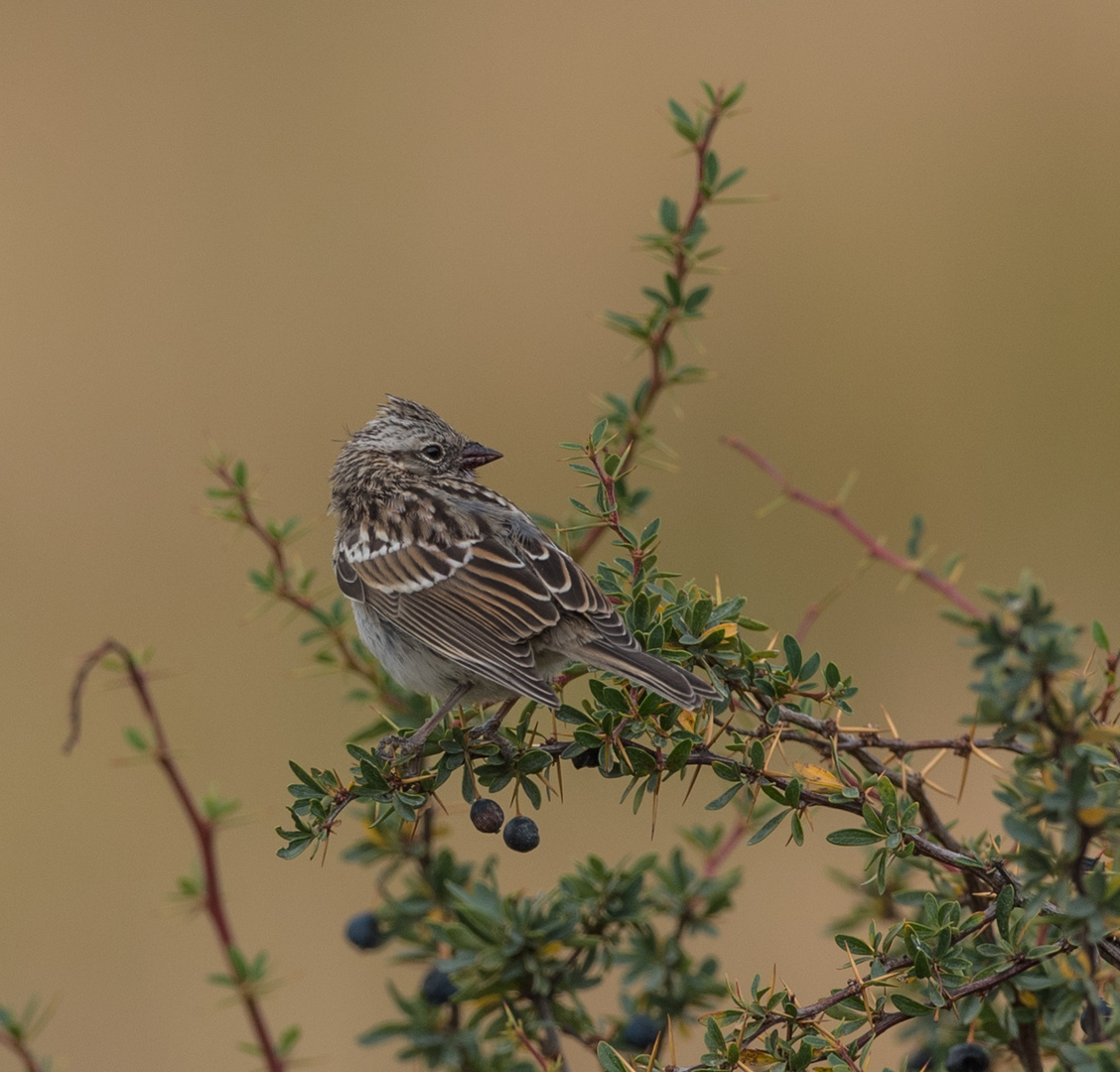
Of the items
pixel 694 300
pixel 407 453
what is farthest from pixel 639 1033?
pixel 407 453

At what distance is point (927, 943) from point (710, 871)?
1.40 metres

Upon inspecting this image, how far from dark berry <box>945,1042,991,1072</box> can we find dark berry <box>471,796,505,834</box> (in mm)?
1202

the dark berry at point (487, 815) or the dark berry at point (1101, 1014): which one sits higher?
the dark berry at point (487, 815)

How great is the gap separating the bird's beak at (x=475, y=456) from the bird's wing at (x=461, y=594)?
593 millimetres

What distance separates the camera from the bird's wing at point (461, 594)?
4.07 meters

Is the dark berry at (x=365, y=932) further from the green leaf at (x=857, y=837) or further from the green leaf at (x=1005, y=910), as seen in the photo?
the green leaf at (x=1005, y=910)

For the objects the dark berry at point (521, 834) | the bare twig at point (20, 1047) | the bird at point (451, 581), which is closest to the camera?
the bare twig at point (20, 1047)

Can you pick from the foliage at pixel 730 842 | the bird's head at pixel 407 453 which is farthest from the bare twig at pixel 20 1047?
the bird's head at pixel 407 453

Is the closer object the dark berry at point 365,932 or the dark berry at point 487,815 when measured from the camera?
the dark berry at point 487,815

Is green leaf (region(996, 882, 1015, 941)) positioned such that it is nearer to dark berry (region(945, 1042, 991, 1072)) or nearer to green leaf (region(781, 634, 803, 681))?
dark berry (region(945, 1042, 991, 1072))

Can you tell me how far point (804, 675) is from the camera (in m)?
2.92

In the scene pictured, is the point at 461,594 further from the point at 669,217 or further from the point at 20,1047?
the point at 20,1047

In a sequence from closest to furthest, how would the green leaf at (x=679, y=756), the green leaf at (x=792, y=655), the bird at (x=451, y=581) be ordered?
the green leaf at (x=679, y=756)
the green leaf at (x=792, y=655)
the bird at (x=451, y=581)

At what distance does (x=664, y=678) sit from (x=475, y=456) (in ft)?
8.57
